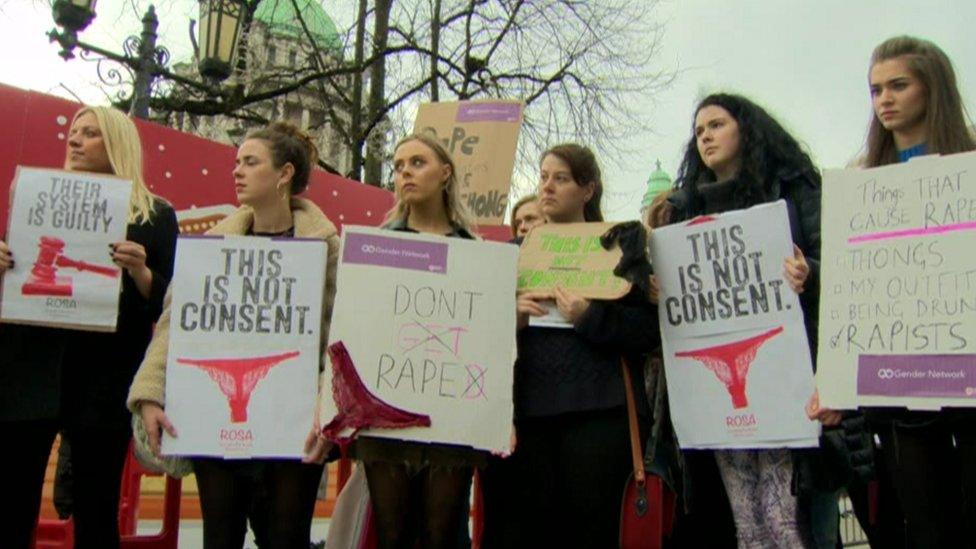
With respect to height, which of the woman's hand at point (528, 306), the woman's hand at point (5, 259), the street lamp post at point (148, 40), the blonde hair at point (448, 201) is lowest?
the woman's hand at point (528, 306)

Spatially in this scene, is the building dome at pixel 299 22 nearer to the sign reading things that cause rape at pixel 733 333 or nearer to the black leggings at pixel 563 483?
the sign reading things that cause rape at pixel 733 333

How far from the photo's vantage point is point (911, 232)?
2475 mm

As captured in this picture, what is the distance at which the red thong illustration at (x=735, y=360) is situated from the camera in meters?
2.86

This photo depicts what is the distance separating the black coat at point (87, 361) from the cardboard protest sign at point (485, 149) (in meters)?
2.57

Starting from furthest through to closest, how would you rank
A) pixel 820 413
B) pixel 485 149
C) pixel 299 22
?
pixel 299 22, pixel 485 149, pixel 820 413

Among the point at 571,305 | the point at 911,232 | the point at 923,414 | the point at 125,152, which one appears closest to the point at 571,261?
the point at 571,305

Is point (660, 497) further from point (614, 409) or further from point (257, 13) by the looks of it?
point (257, 13)

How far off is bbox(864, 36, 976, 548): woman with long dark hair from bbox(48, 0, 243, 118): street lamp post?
5.60m

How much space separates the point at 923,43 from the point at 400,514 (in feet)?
6.92

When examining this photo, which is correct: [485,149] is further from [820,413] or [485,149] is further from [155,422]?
[820,413]

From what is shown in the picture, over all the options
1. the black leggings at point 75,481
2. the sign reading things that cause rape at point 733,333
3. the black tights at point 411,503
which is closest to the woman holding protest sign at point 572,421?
the sign reading things that cause rape at point 733,333

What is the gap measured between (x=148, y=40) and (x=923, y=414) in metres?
6.25

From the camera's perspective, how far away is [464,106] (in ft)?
18.7

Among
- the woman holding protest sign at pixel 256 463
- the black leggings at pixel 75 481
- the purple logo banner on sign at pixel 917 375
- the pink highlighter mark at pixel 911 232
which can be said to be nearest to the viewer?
the purple logo banner on sign at pixel 917 375
